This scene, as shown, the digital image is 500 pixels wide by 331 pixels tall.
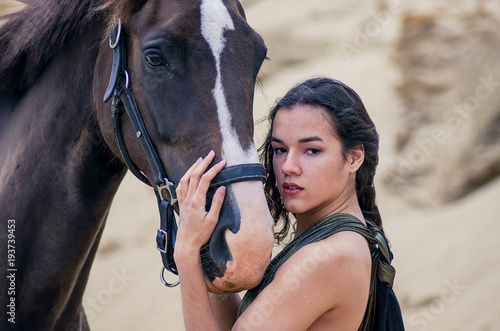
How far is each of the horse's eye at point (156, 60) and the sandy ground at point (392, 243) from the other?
2.02ft

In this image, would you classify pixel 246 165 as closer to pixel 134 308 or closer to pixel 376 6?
pixel 134 308

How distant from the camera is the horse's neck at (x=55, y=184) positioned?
222cm

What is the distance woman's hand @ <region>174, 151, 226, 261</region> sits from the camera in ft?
5.55

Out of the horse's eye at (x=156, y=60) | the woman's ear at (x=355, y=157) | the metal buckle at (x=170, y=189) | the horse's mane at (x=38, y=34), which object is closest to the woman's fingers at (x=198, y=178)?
the metal buckle at (x=170, y=189)

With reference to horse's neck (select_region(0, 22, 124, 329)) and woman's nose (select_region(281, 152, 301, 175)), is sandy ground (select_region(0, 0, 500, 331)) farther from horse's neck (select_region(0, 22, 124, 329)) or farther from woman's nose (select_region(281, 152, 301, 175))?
horse's neck (select_region(0, 22, 124, 329))

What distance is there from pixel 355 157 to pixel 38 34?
4.67 feet

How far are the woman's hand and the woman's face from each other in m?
0.35

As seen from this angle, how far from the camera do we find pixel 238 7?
2.12 metres

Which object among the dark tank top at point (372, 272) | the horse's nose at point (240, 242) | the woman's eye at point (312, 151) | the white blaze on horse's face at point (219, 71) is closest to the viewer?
the horse's nose at point (240, 242)

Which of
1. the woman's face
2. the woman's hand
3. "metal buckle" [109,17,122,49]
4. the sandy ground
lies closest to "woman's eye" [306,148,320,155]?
the woman's face

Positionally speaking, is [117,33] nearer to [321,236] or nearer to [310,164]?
[310,164]

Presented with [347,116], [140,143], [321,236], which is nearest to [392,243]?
[347,116]

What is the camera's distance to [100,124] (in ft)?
7.13

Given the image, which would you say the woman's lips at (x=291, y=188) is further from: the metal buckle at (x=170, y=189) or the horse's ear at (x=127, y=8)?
the horse's ear at (x=127, y=8)
